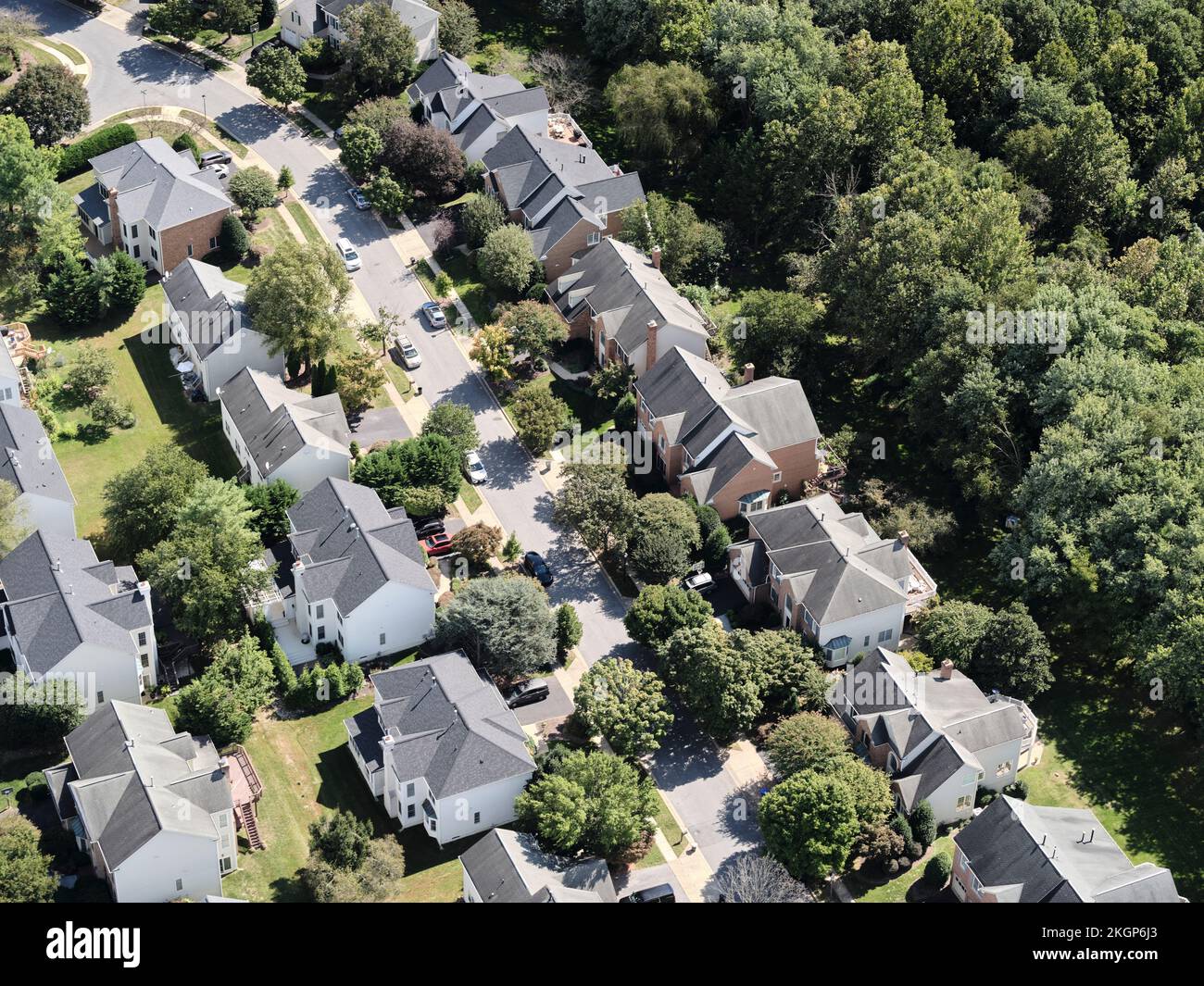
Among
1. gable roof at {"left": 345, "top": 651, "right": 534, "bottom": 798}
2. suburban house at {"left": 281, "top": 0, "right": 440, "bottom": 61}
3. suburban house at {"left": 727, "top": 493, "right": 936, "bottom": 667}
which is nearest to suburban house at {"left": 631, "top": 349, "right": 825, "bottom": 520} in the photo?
suburban house at {"left": 727, "top": 493, "right": 936, "bottom": 667}

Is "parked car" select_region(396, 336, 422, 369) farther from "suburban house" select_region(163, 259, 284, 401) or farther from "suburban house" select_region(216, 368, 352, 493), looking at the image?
"suburban house" select_region(216, 368, 352, 493)

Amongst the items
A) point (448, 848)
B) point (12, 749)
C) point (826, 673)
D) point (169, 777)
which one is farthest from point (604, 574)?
point (12, 749)

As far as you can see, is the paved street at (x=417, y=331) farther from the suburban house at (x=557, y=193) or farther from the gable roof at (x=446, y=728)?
the suburban house at (x=557, y=193)

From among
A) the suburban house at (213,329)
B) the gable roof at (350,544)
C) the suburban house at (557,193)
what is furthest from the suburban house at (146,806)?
the suburban house at (557,193)

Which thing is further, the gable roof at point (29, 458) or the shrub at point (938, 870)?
the gable roof at point (29, 458)

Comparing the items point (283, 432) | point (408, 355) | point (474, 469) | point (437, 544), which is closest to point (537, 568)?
point (437, 544)

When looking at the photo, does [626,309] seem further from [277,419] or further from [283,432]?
[283,432]
